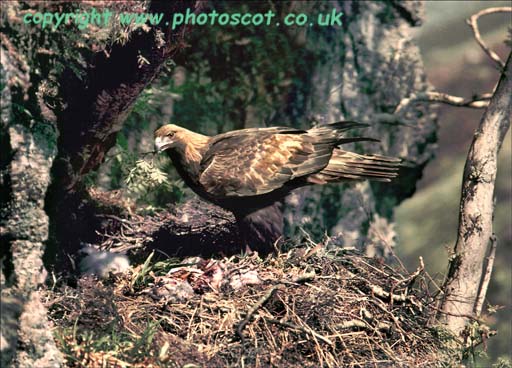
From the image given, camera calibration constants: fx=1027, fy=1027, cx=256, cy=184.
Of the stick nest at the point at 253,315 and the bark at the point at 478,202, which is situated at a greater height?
the bark at the point at 478,202

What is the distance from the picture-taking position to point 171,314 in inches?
223

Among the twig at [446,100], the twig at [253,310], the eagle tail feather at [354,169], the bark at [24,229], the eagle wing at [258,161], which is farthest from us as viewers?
the twig at [446,100]

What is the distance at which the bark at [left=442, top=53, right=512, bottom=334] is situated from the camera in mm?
7160

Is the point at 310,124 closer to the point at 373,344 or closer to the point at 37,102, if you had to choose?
the point at 373,344

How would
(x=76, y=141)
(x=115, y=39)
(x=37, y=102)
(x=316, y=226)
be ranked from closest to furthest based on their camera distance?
(x=37, y=102)
(x=115, y=39)
(x=76, y=141)
(x=316, y=226)

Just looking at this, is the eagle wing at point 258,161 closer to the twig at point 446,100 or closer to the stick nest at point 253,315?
the stick nest at point 253,315

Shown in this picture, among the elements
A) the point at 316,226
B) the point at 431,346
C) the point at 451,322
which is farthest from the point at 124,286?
the point at 316,226

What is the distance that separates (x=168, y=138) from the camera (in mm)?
6691

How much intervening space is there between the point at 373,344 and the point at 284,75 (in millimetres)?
3995

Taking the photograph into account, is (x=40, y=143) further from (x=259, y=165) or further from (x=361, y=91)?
(x=361, y=91)

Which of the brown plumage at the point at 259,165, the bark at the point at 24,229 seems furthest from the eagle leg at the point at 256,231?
the bark at the point at 24,229

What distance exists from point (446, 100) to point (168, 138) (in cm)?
290

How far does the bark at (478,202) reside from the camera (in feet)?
23.5

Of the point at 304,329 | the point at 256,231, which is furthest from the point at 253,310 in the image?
the point at 256,231
